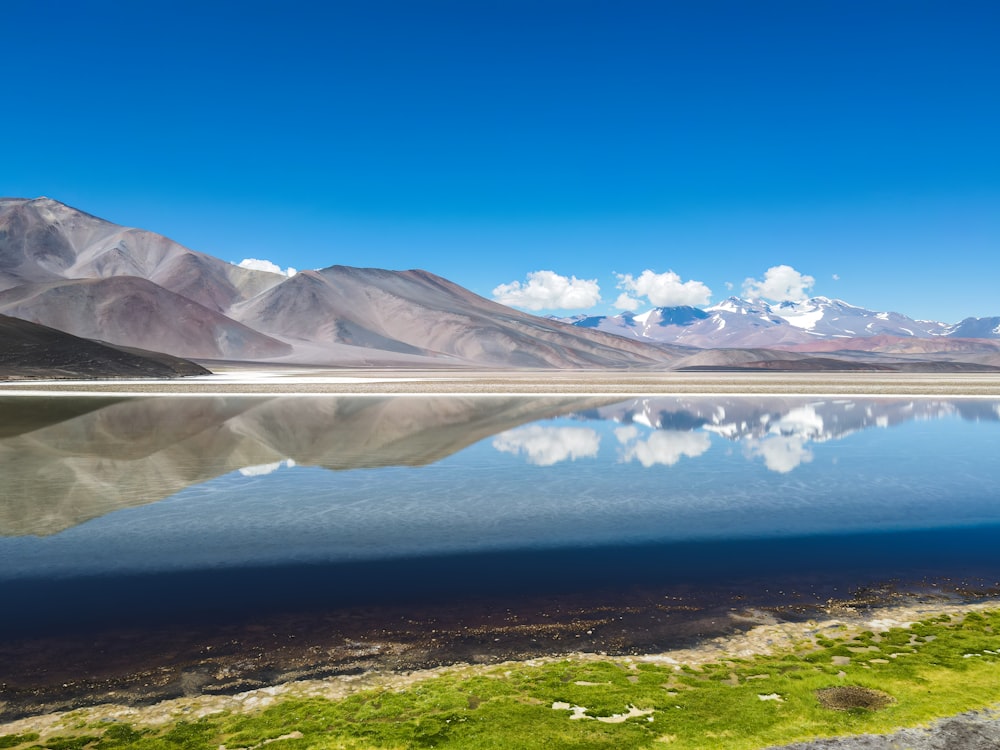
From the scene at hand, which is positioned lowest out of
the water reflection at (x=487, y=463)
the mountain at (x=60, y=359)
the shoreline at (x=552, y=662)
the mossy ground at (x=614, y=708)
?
the shoreline at (x=552, y=662)

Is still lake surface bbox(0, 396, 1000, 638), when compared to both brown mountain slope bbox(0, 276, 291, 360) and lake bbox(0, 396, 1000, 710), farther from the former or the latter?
brown mountain slope bbox(0, 276, 291, 360)

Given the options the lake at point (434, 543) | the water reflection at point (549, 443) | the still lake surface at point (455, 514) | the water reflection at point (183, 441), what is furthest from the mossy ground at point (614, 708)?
the water reflection at point (549, 443)

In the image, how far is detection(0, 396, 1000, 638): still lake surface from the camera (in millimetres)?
11555

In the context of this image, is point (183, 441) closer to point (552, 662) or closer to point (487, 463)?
point (487, 463)

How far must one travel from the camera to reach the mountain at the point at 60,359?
267 ft

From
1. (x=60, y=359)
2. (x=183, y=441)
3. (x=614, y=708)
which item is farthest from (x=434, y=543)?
(x=60, y=359)

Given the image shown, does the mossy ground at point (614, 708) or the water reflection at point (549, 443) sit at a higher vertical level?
the water reflection at point (549, 443)

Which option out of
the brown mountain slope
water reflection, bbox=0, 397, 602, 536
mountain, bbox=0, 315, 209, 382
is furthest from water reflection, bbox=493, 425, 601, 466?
the brown mountain slope

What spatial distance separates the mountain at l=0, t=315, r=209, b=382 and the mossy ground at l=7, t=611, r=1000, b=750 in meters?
83.7

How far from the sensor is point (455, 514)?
53.3 ft

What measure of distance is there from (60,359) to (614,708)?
311 feet

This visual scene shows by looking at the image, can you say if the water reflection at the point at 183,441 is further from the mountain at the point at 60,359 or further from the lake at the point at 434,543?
the mountain at the point at 60,359

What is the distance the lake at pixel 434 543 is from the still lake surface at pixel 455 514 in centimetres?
7

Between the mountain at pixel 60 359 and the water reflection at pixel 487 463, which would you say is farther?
the mountain at pixel 60 359
